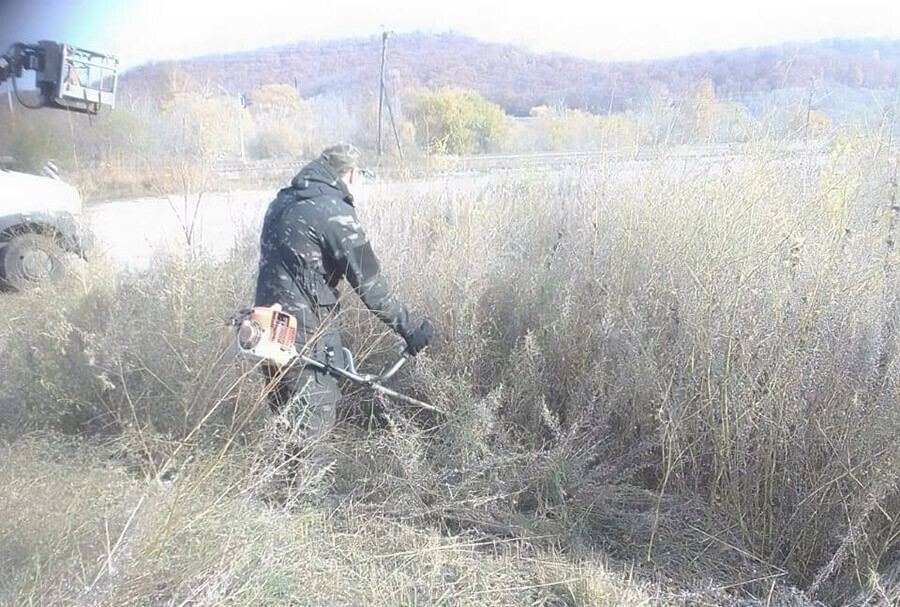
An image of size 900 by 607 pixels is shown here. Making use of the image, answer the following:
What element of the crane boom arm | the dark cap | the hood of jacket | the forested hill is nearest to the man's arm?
the hood of jacket

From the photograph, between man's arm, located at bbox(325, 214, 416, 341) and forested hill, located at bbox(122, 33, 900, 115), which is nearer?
man's arm, located at bbox(325, 214, 416, 341)

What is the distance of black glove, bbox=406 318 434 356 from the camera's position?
11.3 ft

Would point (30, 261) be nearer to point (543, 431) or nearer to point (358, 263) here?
point (358, 263)

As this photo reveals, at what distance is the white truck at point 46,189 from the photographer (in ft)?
14.3

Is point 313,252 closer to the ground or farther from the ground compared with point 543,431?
farther from the ground

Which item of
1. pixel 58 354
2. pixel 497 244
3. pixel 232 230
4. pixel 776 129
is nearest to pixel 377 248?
pixel 497 244

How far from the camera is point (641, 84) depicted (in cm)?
631

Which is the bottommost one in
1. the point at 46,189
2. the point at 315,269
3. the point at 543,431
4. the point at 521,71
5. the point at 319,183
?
the point at 543,431

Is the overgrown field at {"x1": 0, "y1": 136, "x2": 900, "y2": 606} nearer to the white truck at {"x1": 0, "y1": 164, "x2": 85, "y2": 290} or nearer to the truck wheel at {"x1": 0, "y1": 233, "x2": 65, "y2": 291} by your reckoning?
the truck wheel at {"x1": 0, "y1": 233, "x2": 65, "y2": 291}

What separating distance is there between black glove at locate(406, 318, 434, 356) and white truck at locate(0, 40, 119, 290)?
2.83m

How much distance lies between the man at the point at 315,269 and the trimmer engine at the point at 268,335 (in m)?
0.15

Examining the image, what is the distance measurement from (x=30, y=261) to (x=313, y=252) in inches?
168

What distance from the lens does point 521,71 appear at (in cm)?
1017

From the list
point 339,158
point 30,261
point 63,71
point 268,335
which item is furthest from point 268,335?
point 30,261
